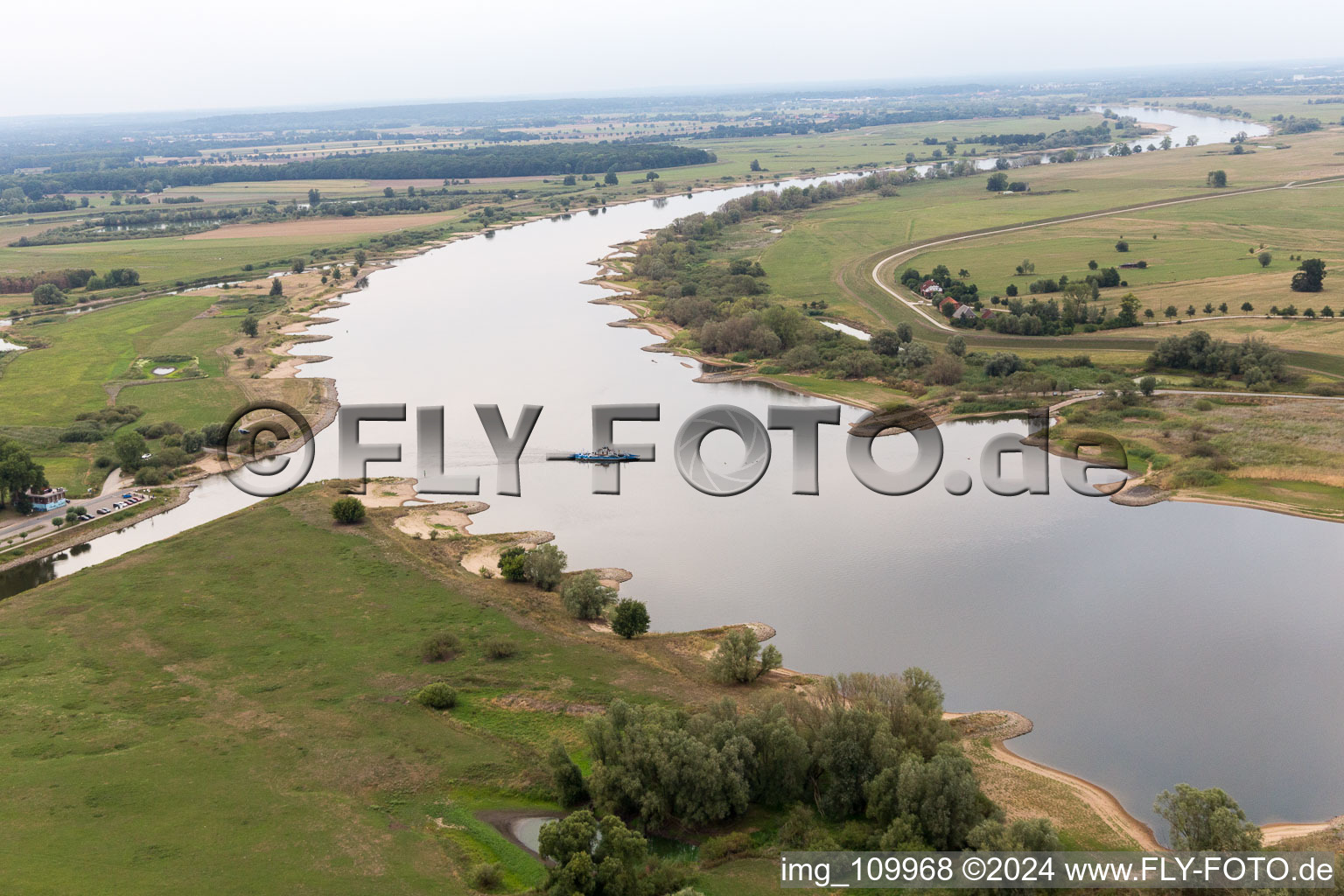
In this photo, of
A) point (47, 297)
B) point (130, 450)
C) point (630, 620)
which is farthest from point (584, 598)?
point (47, 297)

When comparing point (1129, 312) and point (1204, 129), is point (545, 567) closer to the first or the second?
point (1129, 312)

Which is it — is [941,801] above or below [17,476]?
below

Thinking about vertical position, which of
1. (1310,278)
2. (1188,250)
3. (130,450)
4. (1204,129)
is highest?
(1204,129)

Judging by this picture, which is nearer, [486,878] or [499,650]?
[486,878]

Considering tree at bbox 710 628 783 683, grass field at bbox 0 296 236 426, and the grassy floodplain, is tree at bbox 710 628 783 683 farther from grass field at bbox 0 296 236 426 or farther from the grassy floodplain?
grass field at bbox 0 296 236 426

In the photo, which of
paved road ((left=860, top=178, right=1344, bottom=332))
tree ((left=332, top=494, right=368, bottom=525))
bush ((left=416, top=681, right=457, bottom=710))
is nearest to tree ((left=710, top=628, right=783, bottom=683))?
bush ((left=416, top=681, right=457, bottom=710))

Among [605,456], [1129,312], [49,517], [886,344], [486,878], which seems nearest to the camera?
[486,878]
